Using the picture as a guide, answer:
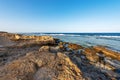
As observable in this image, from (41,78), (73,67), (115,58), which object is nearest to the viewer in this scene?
(41,78)

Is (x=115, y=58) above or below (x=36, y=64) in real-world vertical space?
below

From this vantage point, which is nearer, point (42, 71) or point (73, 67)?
point (42, 71)

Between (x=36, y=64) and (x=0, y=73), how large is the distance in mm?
1213

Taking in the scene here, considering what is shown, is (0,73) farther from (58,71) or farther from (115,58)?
(115,58)

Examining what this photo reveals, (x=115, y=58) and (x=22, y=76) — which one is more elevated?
(x=22, y=76)

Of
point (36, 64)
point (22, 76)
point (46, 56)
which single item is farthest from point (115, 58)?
point (22, 76)

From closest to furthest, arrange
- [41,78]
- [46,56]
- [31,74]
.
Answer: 1. [41,78]
2. [31,74]
3. [46,56]

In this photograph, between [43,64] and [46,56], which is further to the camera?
[46,56]

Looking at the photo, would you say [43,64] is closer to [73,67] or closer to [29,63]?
[29,63]

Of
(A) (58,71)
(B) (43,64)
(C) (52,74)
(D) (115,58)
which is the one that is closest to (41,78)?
(C) (52,74)

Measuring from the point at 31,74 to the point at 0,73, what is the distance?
0.93 meters

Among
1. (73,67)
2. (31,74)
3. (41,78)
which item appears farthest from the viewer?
(73,67)

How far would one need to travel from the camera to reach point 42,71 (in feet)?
13.4

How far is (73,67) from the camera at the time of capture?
14.4 ft
